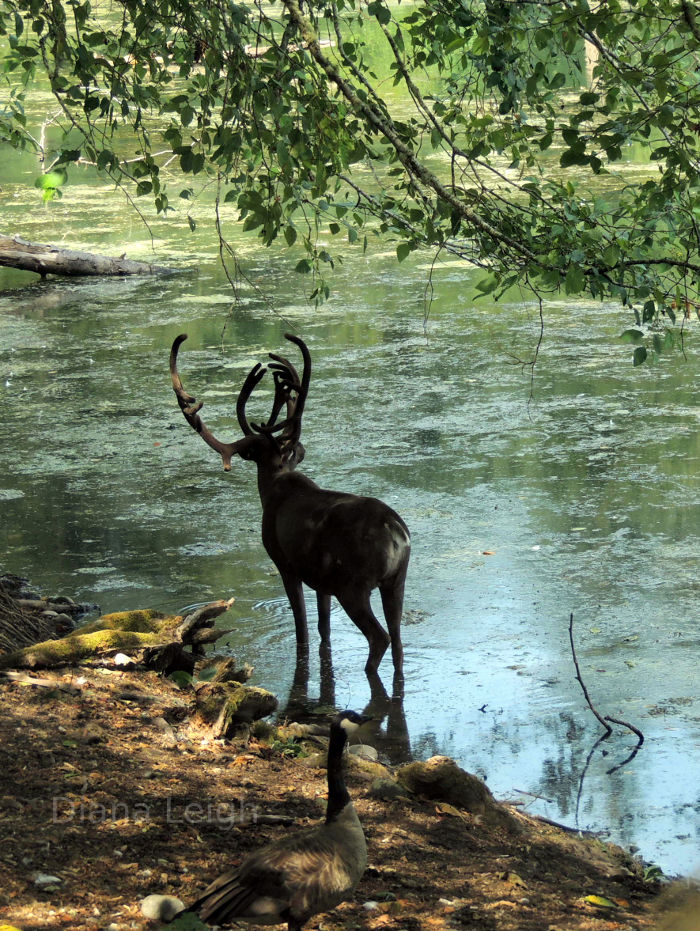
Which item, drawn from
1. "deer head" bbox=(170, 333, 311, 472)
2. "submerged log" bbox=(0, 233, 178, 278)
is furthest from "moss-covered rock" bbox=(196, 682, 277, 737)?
"submerged log" bbox=(0, 233, 178, 278)

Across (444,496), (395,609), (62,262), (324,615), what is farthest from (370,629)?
(62,262)

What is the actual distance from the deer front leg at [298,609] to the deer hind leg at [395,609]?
60cm

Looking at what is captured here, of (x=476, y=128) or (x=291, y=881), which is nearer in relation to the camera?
(x=291, y=881)

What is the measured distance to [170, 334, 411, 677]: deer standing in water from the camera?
280 inches

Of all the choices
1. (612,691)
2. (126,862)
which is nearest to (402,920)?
(126,862)

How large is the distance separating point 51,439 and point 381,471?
10.7 feet

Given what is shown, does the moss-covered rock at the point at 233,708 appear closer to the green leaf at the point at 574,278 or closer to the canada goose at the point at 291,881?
the canada goose at the point at 291,881

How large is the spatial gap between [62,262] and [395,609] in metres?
11.8

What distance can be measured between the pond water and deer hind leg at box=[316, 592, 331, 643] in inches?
6.4

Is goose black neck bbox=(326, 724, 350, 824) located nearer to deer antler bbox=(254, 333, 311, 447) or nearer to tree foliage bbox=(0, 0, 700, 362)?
tree foliage bbox=(0, 0, 700, 362)

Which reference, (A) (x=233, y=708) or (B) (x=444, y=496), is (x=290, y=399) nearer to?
(B) (x=444, y=496)

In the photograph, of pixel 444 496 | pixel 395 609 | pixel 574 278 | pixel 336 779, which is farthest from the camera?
pixel 444 496

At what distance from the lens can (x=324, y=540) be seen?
730 cm

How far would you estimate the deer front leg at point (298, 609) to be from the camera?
7.59 m
